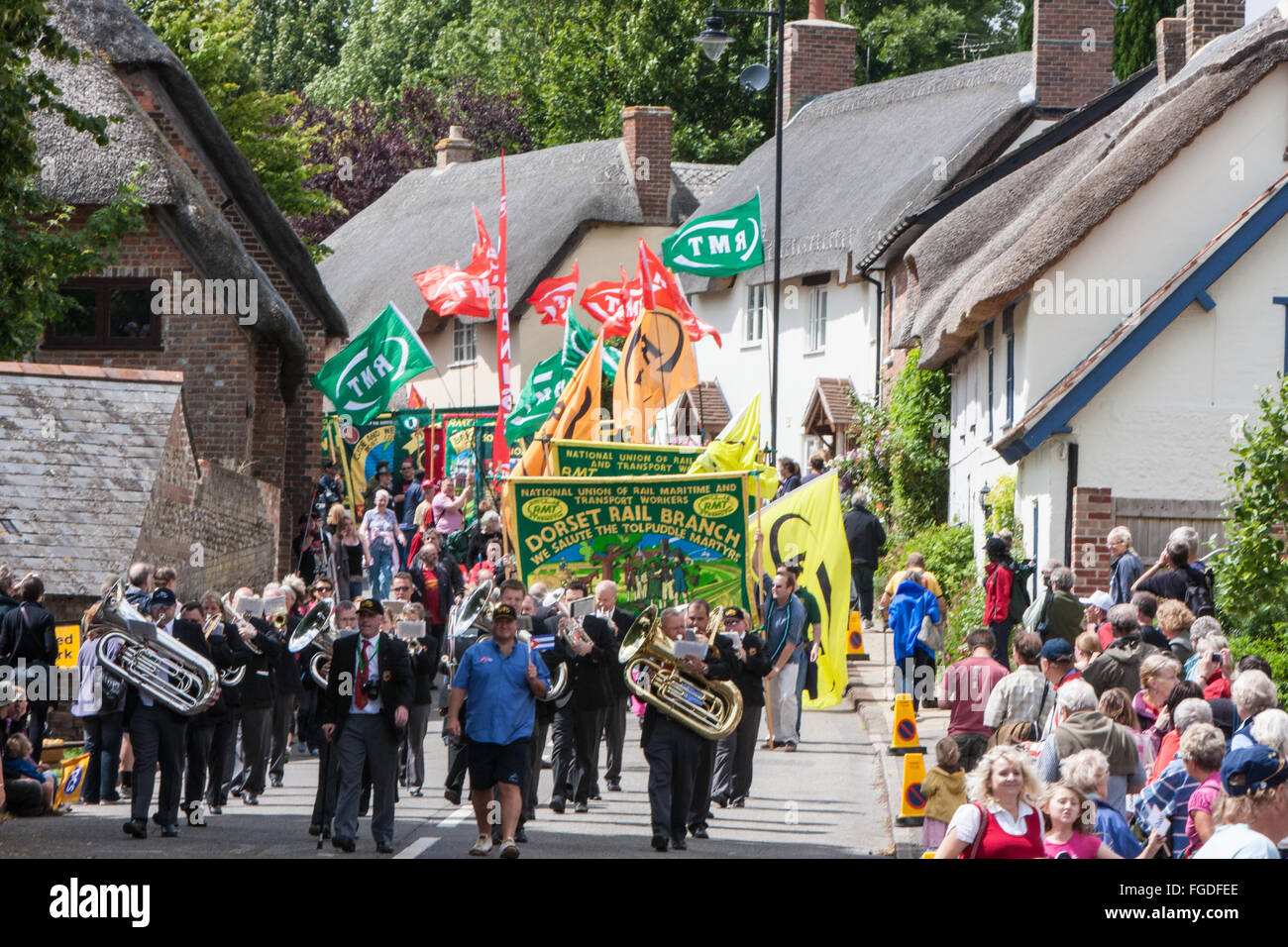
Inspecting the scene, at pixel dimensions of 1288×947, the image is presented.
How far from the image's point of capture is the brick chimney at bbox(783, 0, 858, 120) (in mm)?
43969

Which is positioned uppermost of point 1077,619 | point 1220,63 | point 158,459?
point 1220,63

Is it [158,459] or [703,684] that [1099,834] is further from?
[158,459]

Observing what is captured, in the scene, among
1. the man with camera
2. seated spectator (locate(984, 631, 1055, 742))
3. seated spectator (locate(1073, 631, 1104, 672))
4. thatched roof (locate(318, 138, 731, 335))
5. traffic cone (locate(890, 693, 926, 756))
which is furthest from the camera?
thatched roof (locate(318, 138, 731, 335))

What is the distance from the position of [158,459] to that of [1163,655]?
11754 millimetres

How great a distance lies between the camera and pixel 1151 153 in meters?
20.9

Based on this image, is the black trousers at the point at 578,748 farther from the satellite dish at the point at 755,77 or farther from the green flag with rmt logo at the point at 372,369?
the satellite dish at the point at 755,77

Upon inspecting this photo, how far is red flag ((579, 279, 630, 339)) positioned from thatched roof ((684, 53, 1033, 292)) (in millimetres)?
3915

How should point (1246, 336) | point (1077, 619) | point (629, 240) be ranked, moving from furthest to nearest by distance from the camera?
point (629, 240)
point (1246, 336)
point (1077, 619)

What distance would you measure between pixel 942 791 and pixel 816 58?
34.1m

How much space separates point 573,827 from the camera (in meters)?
15.1

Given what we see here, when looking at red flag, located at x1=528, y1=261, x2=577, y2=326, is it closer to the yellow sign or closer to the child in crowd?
the yellow sign

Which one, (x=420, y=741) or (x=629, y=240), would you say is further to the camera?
(x=629, y=240)

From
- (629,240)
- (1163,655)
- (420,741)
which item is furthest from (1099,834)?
(629,240)

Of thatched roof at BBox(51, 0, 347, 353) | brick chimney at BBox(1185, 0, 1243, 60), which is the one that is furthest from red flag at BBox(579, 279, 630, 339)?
brick chimney at BBox(1185, 0, 1243, 60)
